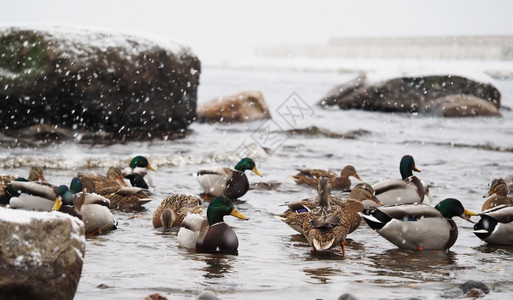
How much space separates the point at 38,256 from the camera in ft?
14.7

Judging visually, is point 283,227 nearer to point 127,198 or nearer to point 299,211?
point 299,211

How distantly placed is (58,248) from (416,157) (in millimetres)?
10654

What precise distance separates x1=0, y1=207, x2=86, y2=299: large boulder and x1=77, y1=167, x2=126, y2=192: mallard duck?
14.9ft

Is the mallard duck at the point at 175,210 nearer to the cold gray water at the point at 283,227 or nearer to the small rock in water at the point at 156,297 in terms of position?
the cold gray water at the point at 283,227

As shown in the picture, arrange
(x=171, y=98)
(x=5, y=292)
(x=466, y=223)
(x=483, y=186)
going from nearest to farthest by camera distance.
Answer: (x=5, y=292)
(x=466, y=223)
(x=483, y=186)
(x=171, y=98)

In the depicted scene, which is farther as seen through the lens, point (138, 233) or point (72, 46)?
point (72, 46)

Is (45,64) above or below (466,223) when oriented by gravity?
above

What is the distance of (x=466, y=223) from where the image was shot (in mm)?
8336

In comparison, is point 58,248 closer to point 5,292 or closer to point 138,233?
point 5,292

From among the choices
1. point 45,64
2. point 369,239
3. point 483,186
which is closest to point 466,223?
point 369,239

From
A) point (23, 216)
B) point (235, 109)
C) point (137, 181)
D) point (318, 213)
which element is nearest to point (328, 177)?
point (137, 181)

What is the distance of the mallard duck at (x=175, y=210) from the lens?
7734 mm

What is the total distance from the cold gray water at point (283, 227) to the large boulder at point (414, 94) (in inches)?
182

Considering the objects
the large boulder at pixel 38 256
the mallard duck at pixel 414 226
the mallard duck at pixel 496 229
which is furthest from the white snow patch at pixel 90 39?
the large boulder at pixel 38 256
